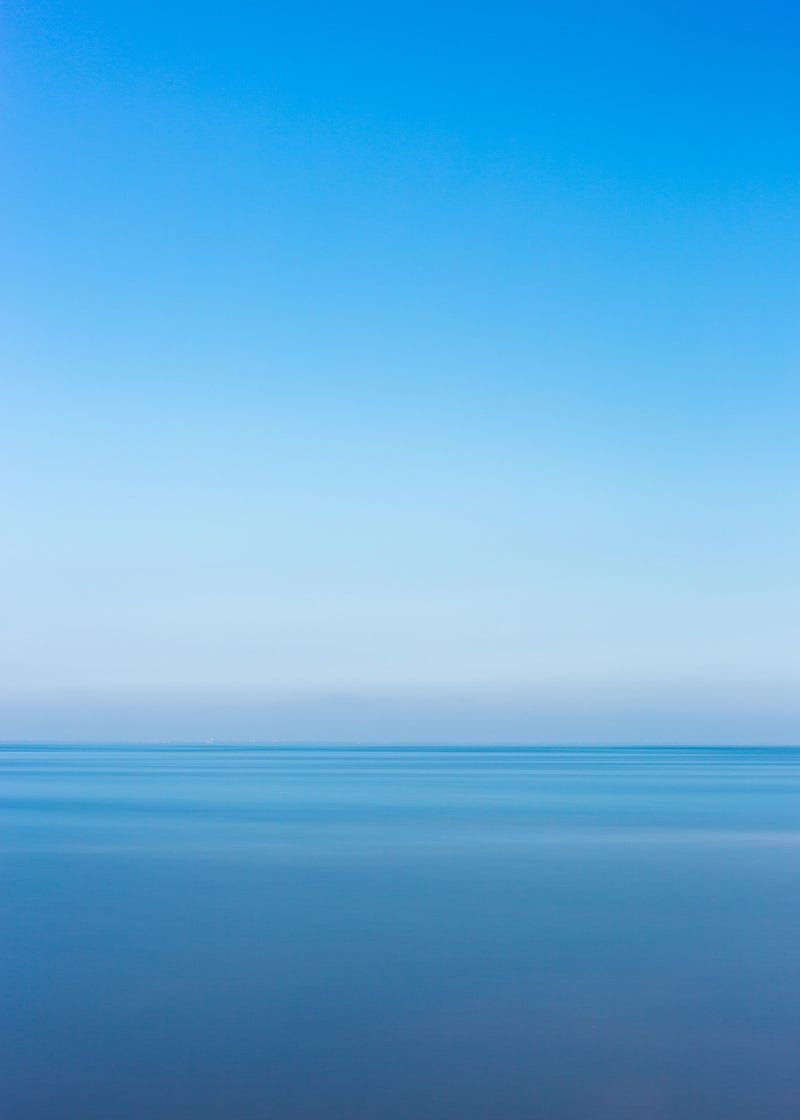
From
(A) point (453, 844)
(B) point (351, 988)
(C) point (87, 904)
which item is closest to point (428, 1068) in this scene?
(B) point (351, 988)

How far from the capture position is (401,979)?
37.1 feet

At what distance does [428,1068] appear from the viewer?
838cm

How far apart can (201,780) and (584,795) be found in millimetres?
24366

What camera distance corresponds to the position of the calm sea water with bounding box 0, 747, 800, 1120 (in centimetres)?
785

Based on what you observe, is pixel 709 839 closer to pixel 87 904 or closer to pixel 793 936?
pixel 793 936

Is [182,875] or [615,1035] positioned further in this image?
[182,875]

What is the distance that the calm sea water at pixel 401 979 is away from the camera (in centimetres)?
785

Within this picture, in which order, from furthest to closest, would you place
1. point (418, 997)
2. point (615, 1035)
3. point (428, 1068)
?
point (418, 997), point (615, 1035), point (428, 1068)

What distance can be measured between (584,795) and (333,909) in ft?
104

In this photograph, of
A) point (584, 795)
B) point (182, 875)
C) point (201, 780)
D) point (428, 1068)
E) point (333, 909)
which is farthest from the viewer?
point (201, 780)

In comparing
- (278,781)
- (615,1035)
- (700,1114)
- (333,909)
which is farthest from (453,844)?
(278,781)

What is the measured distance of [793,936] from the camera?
546 inches

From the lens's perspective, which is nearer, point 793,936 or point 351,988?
point 351,988

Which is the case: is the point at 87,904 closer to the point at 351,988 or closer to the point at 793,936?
A: the point at 351,988
